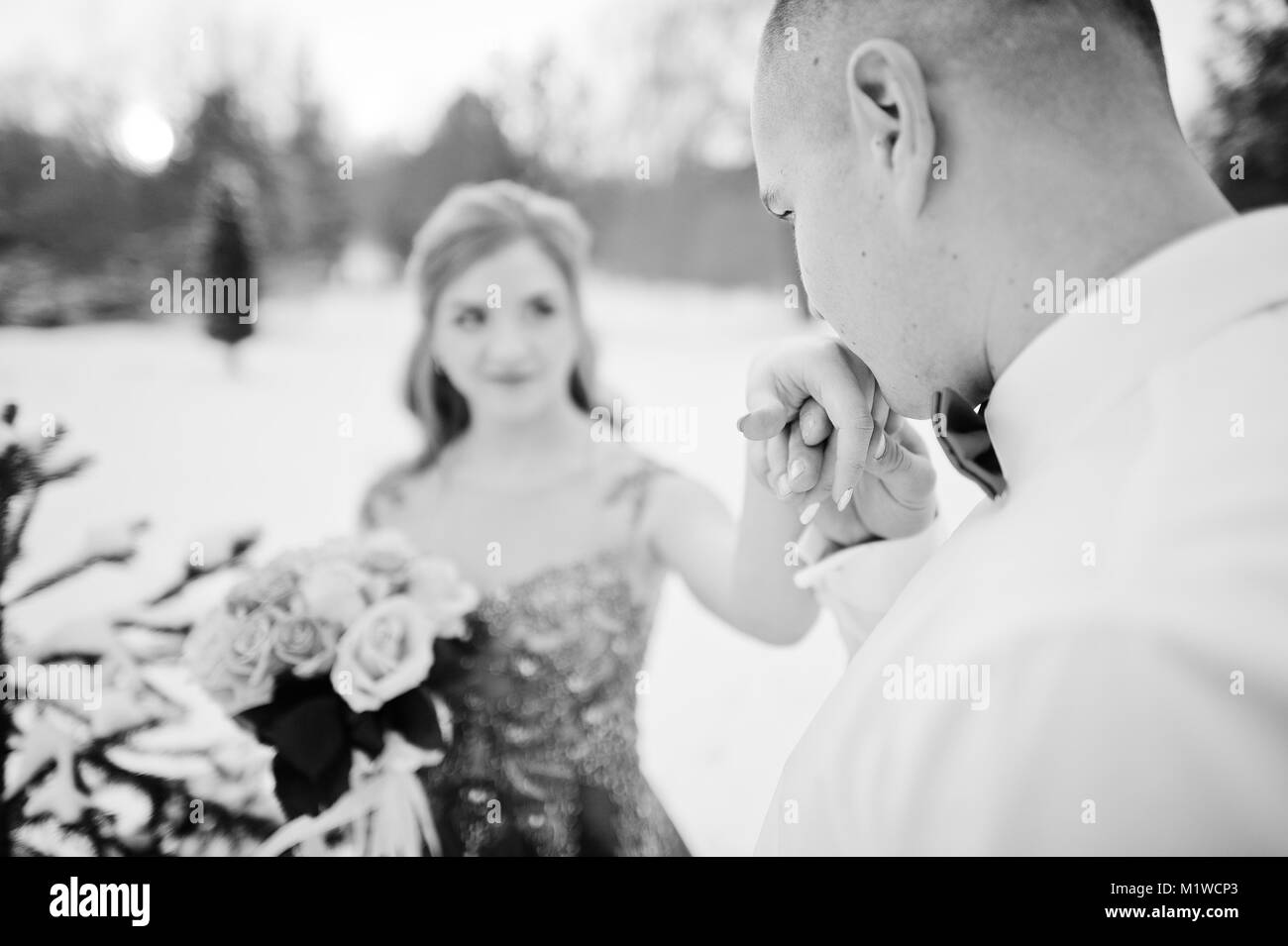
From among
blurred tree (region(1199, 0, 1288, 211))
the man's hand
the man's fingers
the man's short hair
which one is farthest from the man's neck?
blurred tree (region(1199, 0, 1288, 211))

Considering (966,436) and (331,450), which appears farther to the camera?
(331,450)

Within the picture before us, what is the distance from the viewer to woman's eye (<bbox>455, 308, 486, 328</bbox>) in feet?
5.39

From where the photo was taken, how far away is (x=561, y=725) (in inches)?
63.8

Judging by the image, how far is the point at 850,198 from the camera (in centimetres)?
73

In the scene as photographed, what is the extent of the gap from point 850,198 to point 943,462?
1.08 m

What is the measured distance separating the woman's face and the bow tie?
40.3 inches

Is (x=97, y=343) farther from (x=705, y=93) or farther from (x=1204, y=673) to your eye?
(x=1204, y=673)

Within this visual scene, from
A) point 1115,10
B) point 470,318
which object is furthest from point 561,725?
point 1115,10

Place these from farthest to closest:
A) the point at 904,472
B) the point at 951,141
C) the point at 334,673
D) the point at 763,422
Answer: the point at 334,673
the point at 904,472
the point at 763,422
the point at 951,141

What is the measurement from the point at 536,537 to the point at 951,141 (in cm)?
114

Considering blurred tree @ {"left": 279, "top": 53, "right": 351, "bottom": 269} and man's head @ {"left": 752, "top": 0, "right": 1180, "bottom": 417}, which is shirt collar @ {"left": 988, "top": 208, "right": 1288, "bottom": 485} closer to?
man's head @ {"left": 752, "top": 0, "right": 1180, "bottom": 417}

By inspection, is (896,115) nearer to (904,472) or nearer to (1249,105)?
(904,472)

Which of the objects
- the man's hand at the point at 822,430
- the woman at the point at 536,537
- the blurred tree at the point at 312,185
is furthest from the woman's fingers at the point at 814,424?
the blurred tree at the point at 312,185
